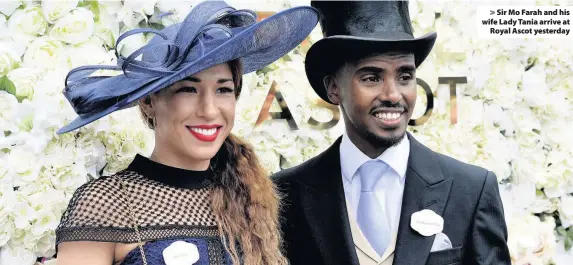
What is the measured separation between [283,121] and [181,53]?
1.07 meters

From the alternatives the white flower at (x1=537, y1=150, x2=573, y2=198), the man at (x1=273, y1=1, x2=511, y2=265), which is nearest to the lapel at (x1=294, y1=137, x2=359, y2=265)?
the man at (x1=273, y1=1, x2=511, y2=265)

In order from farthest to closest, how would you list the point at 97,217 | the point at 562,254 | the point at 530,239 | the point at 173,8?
1. the point at 562,254
2. the point at 530,239
3. the point at 173,8
4. the point at 97,217

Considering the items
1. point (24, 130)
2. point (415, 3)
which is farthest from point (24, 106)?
point (415, 3)

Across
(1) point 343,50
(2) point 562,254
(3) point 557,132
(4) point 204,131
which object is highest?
(1) point 343,50

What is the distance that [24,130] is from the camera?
8.91 feet

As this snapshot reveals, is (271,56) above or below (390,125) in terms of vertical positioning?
above

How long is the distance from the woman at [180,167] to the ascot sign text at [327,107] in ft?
2.34

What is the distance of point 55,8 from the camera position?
111 inches

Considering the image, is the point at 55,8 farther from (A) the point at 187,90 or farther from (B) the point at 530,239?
(B) the point at 530,239

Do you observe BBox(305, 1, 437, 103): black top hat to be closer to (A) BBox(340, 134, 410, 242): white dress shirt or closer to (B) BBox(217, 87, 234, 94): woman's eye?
(A) BBox(340, 134, 410, 242): white dress shirt

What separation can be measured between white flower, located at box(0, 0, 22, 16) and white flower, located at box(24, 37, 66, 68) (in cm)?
13

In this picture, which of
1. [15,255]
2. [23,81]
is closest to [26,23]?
[23,81]

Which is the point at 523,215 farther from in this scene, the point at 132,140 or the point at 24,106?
the point at 24,106

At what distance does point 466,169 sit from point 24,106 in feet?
4.91
